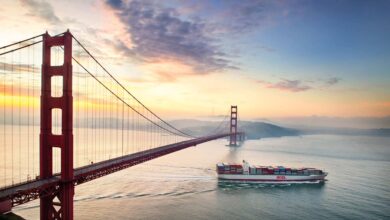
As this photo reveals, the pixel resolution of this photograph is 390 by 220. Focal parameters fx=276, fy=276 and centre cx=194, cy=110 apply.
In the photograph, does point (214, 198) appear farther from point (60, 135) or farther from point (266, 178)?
point (60, 135)

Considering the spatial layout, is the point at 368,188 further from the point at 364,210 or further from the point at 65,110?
the point at 65,110

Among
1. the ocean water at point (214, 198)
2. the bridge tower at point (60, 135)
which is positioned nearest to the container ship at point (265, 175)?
the ocean water at point (214, 198)

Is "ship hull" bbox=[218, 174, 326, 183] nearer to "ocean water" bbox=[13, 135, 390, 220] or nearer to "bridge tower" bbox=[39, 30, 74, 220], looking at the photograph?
"ocean water" bbox=[13, 135, 390, 220]

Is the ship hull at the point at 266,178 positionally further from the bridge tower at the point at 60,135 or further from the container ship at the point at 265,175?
the bridge tower at the point at 60,135

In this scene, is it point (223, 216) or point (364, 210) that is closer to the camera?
point (223, 216)

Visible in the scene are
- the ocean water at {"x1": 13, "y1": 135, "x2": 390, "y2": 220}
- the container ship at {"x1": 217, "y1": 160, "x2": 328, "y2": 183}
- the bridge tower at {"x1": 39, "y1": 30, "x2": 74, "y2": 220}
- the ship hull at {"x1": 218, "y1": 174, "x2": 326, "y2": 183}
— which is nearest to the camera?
the bridge tower at {"x1": 39, "y1": 30, "x2": 74, "y2": 220}

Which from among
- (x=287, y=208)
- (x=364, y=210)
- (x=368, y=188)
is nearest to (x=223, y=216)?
(x=287, y=208)

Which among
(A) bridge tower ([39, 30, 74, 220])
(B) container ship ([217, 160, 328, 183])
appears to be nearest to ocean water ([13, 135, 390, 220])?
(B) container ship ([217, 160, 328, 183])

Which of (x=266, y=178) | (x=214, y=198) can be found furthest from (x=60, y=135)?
(x=266, y=178)
